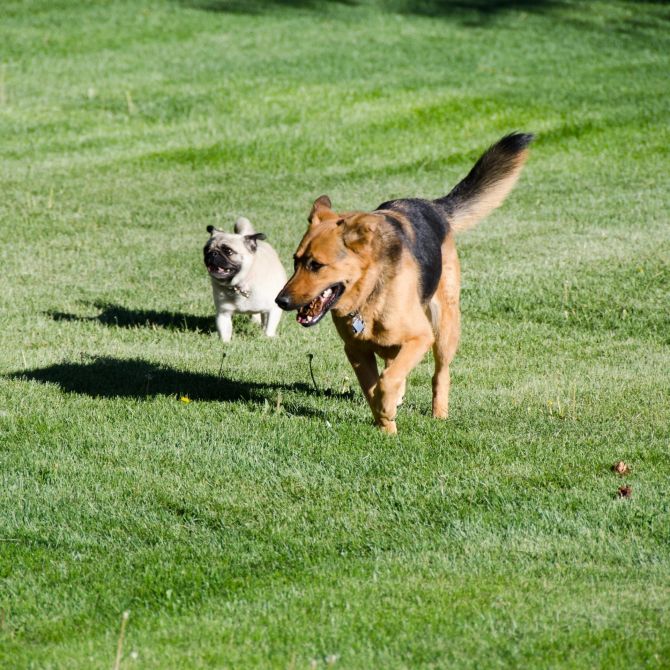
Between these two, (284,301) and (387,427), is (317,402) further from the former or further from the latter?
(284,301)

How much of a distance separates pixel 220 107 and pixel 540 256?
906 cm

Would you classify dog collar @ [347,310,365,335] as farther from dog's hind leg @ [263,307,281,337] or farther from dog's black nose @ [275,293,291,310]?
dog's hind leg @ [263,307,281,337]

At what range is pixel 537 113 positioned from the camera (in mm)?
19422

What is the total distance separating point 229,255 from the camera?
32.0 feet

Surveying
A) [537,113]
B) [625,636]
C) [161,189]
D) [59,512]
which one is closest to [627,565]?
[625,636]

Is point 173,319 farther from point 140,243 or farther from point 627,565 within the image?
point 627,565

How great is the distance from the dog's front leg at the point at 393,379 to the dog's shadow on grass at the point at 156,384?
1.92 ft

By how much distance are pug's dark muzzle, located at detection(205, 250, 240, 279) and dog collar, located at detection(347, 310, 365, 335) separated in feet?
10.6

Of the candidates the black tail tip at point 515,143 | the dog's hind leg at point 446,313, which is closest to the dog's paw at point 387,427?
the dog's hind leg at point 446,313

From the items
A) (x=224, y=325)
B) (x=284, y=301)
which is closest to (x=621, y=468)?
(x=284, y=301)

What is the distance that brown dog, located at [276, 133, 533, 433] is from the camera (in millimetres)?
6402

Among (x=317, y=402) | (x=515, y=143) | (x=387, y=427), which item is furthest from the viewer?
(x=515, y=143)

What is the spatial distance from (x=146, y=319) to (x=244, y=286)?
1.23 metres

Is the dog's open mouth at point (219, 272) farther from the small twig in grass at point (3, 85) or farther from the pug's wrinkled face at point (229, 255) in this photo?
the small twig in grass at point (3, 85)
